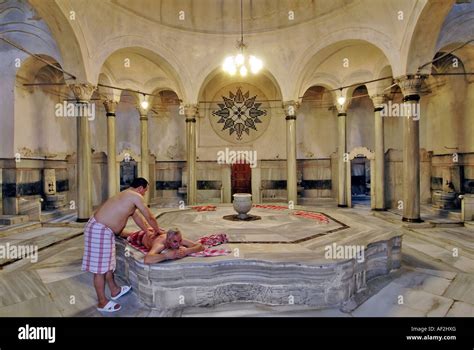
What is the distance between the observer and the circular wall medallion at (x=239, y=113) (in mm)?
14203

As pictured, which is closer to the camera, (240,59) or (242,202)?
(242,202)

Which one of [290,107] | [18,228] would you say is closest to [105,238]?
[18,228]

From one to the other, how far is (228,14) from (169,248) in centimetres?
956

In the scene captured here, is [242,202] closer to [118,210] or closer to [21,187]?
[118,210]

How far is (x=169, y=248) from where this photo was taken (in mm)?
3867

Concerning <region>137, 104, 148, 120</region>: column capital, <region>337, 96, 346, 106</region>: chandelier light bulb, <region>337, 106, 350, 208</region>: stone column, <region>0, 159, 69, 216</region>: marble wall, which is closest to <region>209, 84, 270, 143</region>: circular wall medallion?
<region>137, 104, 148, 120</region>: column capital

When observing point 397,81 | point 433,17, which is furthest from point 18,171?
point 433,17

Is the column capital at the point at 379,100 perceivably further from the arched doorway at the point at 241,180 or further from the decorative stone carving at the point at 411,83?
the arched doorway at the point at 241,180

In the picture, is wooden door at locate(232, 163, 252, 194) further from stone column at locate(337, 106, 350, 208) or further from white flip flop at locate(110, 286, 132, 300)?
white flip flop at locate(110, 286, 132, 300)

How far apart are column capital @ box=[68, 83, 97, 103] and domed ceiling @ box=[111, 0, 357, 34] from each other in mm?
3254

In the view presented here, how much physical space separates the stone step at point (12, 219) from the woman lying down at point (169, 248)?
6.71m

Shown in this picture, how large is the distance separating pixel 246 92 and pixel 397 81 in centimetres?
733

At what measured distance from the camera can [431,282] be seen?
4.41 metres
